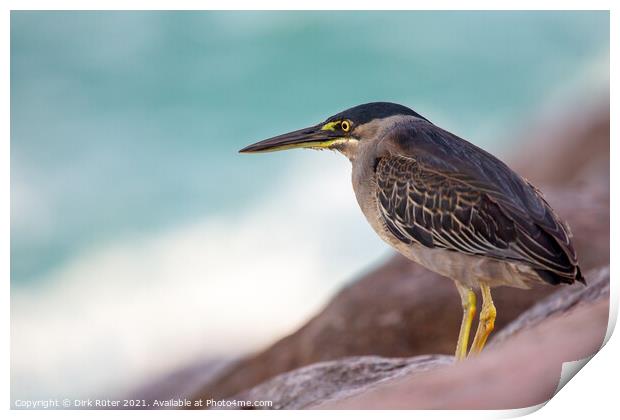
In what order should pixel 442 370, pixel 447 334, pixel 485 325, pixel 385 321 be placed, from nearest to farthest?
pixel 442 370 → pixel 485 325 → pixel 447 334 → pixel 385 321

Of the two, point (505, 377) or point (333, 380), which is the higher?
point (505, 377)

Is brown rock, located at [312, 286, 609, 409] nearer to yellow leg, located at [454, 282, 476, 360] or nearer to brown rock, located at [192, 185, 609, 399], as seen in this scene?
yellow leg, located at [454, 282, 476, 360]

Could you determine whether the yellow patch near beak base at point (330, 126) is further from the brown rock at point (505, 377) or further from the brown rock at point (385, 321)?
the brown rock at point (385, 321)

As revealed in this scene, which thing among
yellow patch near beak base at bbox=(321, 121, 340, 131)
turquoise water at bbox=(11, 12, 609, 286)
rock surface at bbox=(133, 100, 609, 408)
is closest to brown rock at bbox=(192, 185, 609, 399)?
rock surface at bbox=(133, 100, 609, 408)

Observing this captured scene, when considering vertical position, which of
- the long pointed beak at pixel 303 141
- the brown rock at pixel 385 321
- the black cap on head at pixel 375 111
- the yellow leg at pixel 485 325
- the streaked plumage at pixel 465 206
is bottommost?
the brown rock at pixel 385 321

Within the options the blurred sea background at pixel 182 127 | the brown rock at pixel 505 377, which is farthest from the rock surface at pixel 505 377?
the blurred sea background at pixel 182 127

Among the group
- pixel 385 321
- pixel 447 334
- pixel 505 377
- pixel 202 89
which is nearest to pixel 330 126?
pixel 202 89

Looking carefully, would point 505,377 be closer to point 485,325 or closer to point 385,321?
point 485,325
